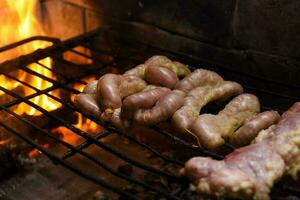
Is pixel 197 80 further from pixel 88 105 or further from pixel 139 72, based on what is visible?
pixel 88 105

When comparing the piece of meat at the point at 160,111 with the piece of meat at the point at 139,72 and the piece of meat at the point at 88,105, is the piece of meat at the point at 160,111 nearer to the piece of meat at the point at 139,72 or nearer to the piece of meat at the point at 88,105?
the piece of meat at the point at 88,105

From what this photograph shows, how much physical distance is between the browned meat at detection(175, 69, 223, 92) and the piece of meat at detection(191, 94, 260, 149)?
26cm

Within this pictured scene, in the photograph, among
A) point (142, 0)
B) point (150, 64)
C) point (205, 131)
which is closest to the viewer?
point (205, 131)

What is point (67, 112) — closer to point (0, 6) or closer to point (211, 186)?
point (0, 6)

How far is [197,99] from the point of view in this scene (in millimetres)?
3086

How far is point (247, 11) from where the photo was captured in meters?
3.48

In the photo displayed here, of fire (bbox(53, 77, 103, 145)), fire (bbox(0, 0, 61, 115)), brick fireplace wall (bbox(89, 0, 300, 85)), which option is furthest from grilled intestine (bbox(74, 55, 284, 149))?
fire (bbox(0, 0, 61, 115))

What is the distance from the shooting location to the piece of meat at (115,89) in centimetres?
302

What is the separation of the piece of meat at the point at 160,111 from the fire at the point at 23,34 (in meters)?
1.64

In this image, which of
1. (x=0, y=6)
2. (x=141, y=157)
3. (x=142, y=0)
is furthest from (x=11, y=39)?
(x=141, y=157)

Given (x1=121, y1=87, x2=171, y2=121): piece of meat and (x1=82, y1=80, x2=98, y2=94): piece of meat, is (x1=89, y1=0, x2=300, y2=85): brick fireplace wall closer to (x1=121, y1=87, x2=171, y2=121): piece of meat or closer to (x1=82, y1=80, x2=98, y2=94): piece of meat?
(x1=121, y1=87, x2=171, y2=121): piece of meat

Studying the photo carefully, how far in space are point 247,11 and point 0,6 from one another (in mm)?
2375

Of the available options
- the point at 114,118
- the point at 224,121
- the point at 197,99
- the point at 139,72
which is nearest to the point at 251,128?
the point at 224,121

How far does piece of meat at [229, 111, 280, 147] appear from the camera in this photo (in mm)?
2807
